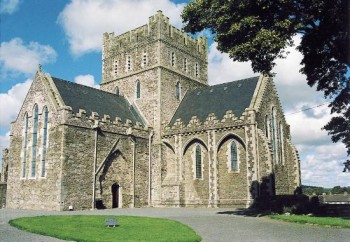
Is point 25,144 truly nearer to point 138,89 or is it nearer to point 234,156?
point 138,89

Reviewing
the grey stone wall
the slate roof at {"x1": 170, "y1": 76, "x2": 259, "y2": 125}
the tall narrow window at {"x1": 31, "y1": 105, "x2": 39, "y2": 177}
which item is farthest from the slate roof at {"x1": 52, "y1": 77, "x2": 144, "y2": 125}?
the grey stone wall

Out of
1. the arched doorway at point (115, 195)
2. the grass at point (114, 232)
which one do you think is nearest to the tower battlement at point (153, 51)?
the arched doorway at point (115, 195)

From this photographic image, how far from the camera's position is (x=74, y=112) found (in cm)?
3091

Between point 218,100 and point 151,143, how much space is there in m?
8.08

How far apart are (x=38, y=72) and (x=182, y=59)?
16.8 m

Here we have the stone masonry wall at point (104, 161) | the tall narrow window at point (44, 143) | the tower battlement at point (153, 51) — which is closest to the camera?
the stone masonry wall at point (104, 161)

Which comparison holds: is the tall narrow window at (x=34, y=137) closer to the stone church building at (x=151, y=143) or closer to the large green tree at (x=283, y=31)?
the stone church building at (x=151, y=143)

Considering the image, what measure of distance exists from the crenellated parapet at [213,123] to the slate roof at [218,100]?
85cm

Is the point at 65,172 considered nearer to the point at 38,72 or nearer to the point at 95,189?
the point at 95,189

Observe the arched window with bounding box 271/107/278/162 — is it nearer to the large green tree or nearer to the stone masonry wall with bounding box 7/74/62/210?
the large green tree

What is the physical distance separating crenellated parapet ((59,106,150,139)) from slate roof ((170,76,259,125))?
4.25 metres

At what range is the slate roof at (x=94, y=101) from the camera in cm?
3253

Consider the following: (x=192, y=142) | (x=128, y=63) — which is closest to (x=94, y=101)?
(x=128, y=63)

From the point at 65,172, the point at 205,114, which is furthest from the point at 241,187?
the point at 65,172
